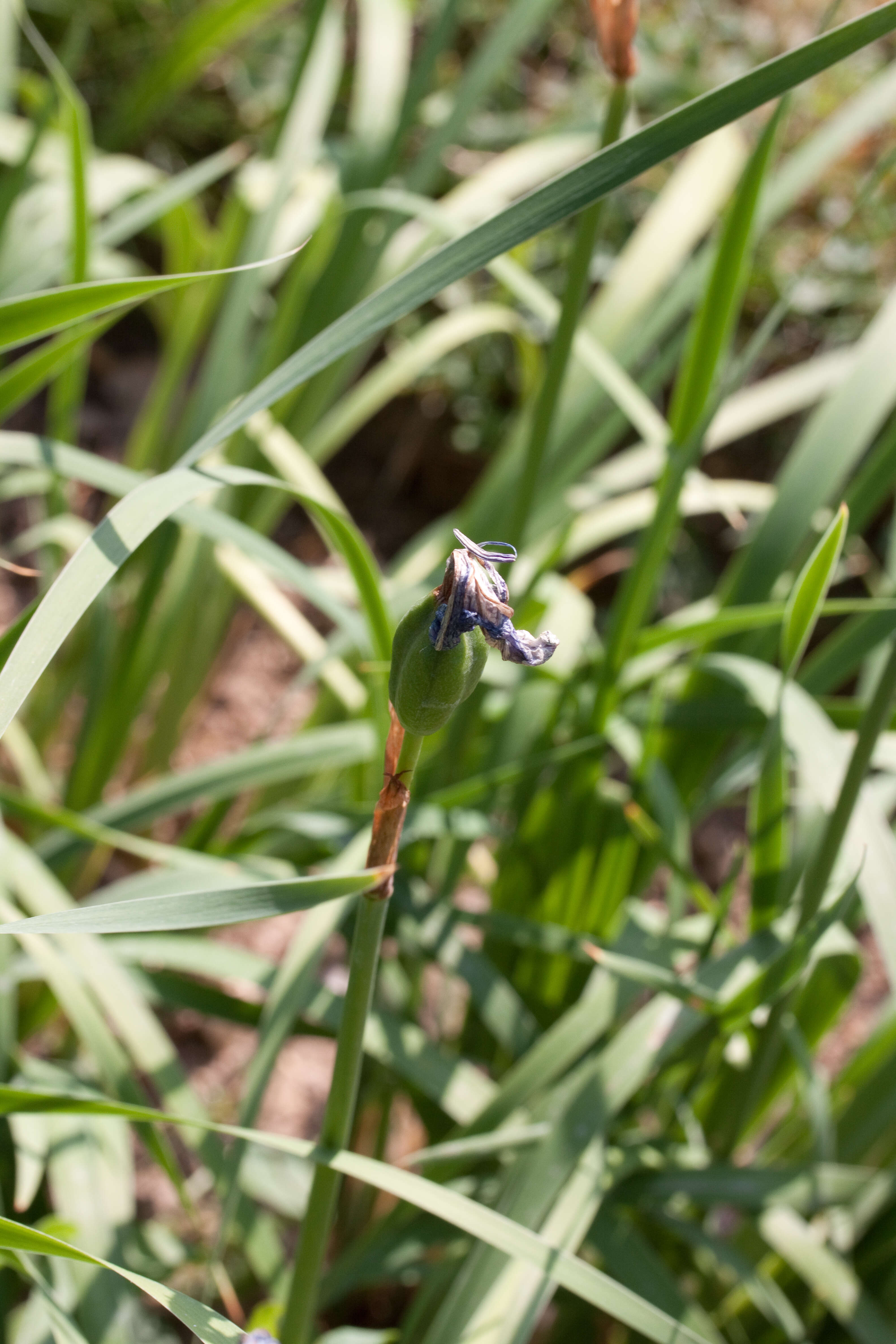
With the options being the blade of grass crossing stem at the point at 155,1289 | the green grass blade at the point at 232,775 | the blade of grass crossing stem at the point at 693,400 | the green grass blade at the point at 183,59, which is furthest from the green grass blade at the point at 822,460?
the green grass blade at the point at 183,59

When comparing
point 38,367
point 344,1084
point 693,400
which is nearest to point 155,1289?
point 344,1084

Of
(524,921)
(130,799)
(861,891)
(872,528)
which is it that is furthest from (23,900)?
(872,528)

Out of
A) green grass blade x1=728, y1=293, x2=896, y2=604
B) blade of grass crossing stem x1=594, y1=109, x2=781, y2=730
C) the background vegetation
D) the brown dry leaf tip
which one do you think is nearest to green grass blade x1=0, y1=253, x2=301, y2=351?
the background vegetation

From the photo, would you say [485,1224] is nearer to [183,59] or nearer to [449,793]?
[449,793]

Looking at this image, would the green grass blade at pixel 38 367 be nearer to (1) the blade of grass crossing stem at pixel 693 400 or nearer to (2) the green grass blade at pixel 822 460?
(1) the blade of grass crossing stem at pixel 693 400

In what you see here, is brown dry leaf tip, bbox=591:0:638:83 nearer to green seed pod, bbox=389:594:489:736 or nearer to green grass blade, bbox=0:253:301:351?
green grass blade, bbox=0:253:301:351

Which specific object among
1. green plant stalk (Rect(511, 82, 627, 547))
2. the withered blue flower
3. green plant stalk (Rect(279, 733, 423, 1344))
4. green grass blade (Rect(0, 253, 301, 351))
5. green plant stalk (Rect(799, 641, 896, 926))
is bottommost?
green plant stalk (Rect(279, 733, 423, 1344))
